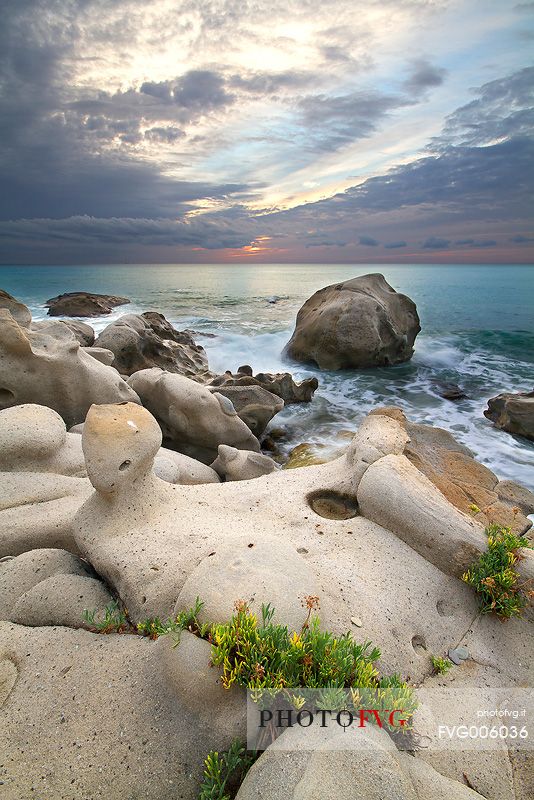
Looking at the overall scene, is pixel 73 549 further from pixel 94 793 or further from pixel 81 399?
pixel 81 399

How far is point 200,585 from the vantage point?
3094mm

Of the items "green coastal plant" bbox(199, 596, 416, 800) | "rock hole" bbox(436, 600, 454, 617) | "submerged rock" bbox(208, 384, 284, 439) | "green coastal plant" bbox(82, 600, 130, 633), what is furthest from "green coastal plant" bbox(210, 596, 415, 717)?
"submerged rock" bbox(208, 384, 284, 439)

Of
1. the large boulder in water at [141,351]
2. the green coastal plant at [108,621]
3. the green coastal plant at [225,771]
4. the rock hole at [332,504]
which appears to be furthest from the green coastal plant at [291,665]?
the large boulder in water at [141,351]

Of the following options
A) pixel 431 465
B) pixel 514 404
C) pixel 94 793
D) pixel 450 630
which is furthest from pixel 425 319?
pixel 94 793

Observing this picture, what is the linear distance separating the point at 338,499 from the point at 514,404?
8.93 m

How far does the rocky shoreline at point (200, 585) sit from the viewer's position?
2.46 m

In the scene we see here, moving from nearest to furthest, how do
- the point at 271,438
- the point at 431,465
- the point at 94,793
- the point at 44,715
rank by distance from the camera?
the point at 94,793
the point at 44,715
the point at 431,465
the point at 271,438

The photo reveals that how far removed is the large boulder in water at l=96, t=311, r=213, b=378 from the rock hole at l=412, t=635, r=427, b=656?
1130 cm

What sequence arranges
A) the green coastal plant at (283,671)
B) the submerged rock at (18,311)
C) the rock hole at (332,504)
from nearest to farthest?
1. the green coastal plant at (283,671)
2. the rock hole at (332,504)
3. the submerged rock at (18,311)

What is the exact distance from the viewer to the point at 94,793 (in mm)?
2350

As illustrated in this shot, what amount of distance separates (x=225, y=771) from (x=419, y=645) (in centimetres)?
190

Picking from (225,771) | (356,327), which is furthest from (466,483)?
(356,327)

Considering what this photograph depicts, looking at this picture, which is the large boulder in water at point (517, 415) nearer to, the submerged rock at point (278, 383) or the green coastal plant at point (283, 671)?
the submerged rock at point (278, 383)

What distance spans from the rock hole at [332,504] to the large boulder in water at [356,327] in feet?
43.7
